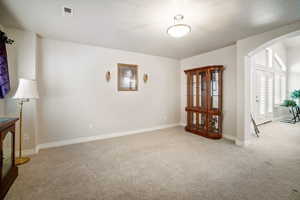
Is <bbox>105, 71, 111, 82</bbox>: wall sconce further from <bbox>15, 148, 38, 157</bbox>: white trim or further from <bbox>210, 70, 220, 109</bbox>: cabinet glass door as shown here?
<bbox>210, 70, 220, 109</bbox>: cabinet glass door

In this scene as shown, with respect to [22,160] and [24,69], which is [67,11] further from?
[22,160]

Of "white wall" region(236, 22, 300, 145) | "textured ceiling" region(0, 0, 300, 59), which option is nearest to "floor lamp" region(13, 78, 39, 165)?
"textured ceiling" region(0, 0, 300, 59)

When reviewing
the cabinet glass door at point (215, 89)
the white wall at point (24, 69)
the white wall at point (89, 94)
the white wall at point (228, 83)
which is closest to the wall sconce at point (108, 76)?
the white wall at point (89, 94)

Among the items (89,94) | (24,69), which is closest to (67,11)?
(24,69)

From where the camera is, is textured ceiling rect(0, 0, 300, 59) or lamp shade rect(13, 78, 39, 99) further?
lamp shade rect(13, 78, 39, 99)

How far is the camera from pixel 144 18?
91.7 inches

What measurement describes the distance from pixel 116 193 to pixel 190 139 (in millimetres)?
2555

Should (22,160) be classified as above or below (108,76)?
below

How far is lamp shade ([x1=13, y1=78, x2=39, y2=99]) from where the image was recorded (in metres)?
2.40

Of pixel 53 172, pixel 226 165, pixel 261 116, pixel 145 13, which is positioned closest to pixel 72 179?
pixel 53 172

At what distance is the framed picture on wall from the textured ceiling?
36.5 inches

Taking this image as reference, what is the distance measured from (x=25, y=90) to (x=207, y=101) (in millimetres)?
4188

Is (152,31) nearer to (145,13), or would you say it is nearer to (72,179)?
(145,13)

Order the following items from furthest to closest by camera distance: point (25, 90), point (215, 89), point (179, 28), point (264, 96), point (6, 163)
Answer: point (264, 96), point (215, 89), point (25, 90), point (179, 28), point (6, 163)
